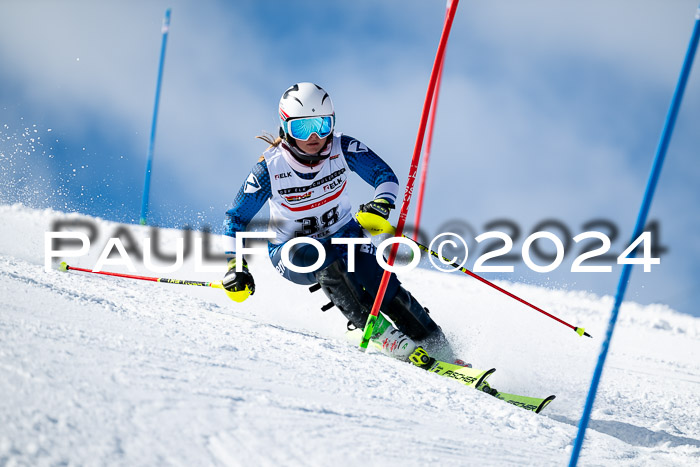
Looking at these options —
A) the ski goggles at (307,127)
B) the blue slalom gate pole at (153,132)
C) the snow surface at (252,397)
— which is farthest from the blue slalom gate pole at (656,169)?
the blue slalom gate pole at (153,132)

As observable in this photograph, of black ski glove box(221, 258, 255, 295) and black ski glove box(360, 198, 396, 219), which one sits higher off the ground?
black ski glove box(360, 198, 396, 219)

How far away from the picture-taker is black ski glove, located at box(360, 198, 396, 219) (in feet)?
12.1

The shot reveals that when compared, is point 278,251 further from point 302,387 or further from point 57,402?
point 57,402

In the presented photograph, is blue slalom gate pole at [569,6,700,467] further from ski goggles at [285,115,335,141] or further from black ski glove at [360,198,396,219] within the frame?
ski goggles at [285,115,335,141]

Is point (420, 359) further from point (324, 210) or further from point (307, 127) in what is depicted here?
point (307, 127)

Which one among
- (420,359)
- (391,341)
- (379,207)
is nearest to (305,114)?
(379,207)

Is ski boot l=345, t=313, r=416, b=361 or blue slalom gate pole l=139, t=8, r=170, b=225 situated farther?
blue slalom gate pole l=139, t=8, r=170, b=225

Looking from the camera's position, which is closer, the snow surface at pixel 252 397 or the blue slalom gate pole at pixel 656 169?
the snow surface at pixel 252 397

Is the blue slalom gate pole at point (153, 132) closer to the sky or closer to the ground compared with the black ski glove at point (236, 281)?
closer to the sky

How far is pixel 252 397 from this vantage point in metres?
1.95

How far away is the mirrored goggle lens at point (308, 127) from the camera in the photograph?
11.5 feet

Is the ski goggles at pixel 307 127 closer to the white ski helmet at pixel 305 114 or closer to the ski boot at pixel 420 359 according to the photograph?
the white ski helmet at pixel 305 114

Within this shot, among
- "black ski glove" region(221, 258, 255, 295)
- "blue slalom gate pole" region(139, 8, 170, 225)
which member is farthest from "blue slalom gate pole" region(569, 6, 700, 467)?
"blue slalom gate pole" region(139, 8, 170, 225)

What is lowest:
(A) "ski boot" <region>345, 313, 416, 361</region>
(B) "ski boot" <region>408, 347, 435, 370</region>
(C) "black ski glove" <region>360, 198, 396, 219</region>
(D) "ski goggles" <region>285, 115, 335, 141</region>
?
(B) "ski boot" <region>408, 347, 435, 370</region>
